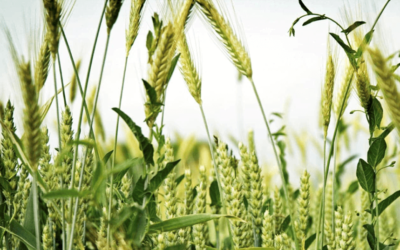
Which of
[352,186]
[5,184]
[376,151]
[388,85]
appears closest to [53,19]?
[5,184]

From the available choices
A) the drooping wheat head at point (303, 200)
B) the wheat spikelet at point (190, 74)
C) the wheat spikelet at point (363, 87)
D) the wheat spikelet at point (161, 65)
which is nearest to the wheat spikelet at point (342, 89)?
the wheat spikelet at point (363, 87)

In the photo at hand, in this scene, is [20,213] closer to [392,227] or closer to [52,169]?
[52,169]

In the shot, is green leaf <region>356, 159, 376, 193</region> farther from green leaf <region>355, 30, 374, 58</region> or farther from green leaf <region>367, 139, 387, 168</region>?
green leaf <region>355, 30, 374, 58</region>

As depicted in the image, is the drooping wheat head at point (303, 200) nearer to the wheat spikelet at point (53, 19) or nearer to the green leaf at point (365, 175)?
the green leaf at point (365, 175)

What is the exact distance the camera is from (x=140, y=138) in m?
0.68

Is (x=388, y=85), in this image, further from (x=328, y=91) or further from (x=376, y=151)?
(x=376, y=151)

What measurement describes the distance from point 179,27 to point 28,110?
29 centimetres

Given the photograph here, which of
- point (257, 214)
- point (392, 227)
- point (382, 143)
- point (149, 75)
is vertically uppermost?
point (149, 75)

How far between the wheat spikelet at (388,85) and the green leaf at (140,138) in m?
0.33

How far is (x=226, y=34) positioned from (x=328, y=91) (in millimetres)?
210

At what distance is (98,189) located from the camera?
1.76 feet

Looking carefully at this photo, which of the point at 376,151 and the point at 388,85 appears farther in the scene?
the point at 376,151

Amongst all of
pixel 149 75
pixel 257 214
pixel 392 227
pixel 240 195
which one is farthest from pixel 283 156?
pixel 149 75

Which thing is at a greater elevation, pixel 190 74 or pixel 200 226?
pixel 190 74
